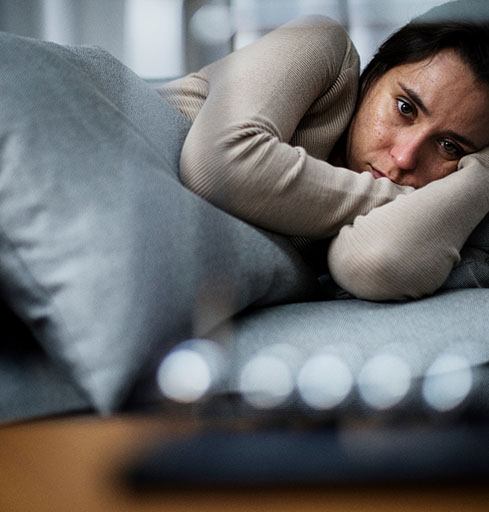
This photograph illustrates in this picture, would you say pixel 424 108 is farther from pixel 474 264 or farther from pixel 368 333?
pixel 368 333

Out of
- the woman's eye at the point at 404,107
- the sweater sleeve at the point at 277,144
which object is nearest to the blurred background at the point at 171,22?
the sweater sleeve at the point at 277,144

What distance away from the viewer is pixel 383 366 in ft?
2.09

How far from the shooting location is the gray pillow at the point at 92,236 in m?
0.56

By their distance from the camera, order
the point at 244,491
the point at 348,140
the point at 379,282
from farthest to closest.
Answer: the point at 348,140 < the point at 379,282 < the point at 244,491

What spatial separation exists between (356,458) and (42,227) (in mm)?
304

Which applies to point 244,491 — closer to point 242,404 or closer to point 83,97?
point 242,404

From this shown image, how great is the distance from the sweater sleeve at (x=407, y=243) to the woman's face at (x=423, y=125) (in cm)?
5

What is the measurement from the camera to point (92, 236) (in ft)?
1.88

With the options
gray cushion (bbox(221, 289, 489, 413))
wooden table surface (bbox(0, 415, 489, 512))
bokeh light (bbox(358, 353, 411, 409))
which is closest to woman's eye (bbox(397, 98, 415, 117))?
gray cushion (bbox(221, 289, 489, 413))

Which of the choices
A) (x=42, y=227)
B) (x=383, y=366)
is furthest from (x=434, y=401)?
(x=42, y=227)

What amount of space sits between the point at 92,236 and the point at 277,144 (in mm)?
266

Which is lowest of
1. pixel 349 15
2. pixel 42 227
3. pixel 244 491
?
pixel 244 491

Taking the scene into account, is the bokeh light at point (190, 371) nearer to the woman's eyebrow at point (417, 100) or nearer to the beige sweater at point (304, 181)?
the beige sweater at point (304, 181)

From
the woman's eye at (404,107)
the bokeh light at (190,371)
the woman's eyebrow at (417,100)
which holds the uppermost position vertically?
the woman's eyebrow at (417,100)
